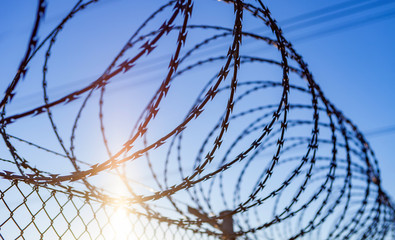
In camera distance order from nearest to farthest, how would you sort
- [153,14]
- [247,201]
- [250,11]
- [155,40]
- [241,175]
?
[155,40] → [247,201] → [250,11] → [153,14] → [241,175]

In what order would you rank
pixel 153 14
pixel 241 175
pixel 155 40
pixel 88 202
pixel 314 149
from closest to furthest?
pixel 155 40 < pixel 88 202 < pixel 314 149 < pixel 153 14 < pixel 241 175

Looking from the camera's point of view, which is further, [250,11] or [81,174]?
[250,11]

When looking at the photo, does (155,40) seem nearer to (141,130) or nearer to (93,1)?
(141,130)

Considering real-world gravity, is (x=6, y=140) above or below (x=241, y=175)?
below

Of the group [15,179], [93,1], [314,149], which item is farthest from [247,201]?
[93,1]

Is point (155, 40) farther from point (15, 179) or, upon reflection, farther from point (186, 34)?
point (15, 179)

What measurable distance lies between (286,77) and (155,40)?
3.88 feet

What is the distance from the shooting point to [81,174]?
175 centimetres

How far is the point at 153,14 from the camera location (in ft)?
11.5

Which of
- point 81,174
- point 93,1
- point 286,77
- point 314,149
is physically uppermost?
point 93,1

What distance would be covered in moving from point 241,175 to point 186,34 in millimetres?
2898

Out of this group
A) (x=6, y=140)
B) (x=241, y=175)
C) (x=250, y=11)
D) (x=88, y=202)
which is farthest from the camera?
(x=241, y=175)

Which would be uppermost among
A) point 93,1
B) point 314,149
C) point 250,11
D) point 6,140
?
point 93,1

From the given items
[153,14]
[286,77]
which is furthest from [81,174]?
[153,14]
